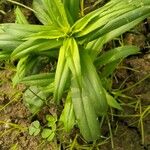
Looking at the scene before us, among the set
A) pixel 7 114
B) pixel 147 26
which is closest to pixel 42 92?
pixel 7 114

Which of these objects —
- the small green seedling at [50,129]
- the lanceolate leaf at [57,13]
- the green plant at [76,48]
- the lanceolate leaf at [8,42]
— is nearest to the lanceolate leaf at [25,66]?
the green plant at [76,48]

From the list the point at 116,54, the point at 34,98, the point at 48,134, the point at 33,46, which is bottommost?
the point at 48,134

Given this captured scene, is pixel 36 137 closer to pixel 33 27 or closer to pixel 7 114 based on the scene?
pixel 7 114

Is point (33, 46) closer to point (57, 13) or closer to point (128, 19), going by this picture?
point (57, 13)

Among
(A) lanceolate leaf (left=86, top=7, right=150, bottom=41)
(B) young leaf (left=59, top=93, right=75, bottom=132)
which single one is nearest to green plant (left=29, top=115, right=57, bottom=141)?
(B) young leaf (left=59, top=93, right=75, bottom=132)

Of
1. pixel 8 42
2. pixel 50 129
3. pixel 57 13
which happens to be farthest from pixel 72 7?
pixel 50 129

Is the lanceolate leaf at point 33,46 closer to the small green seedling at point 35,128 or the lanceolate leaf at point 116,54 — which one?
the lanceolate leaf at point 116,54
